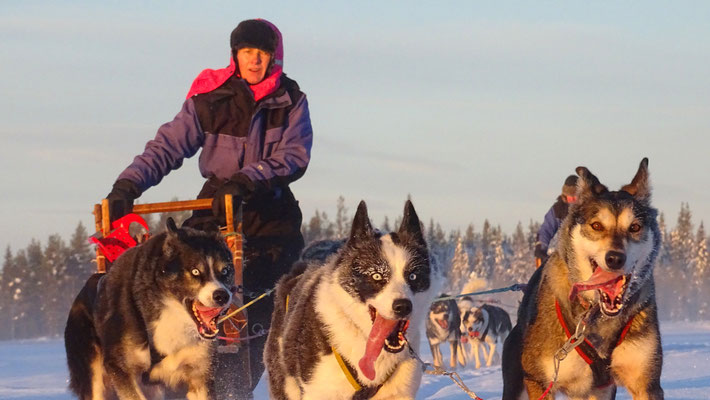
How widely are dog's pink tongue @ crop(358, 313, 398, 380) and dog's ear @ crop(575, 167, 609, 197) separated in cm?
132

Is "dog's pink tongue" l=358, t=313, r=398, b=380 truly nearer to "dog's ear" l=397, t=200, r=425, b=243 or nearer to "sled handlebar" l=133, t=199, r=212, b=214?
"dog's ear" l=397, t=200, r=425, b=243

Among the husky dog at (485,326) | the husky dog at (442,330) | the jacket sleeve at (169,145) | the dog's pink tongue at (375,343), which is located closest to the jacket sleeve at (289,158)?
the jacket sleeve at (169,145)

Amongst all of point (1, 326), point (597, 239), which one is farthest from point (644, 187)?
point (1, 326)

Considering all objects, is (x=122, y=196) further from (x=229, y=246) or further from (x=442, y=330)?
(x=442, y=330)

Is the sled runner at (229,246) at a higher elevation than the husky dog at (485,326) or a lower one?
higher

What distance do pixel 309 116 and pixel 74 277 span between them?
69018 mm

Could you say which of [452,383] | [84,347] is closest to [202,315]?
[84,347]

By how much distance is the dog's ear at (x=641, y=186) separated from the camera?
228 inches

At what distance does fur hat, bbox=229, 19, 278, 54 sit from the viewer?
21.7ft

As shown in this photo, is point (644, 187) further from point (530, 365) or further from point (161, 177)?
point (161, 177)

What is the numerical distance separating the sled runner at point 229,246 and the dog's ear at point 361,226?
4.18ft

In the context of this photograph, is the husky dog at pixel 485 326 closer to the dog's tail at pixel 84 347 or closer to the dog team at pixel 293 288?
the dog team at pixel 293 288

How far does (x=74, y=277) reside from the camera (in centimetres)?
7331

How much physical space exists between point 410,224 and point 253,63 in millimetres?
1783
